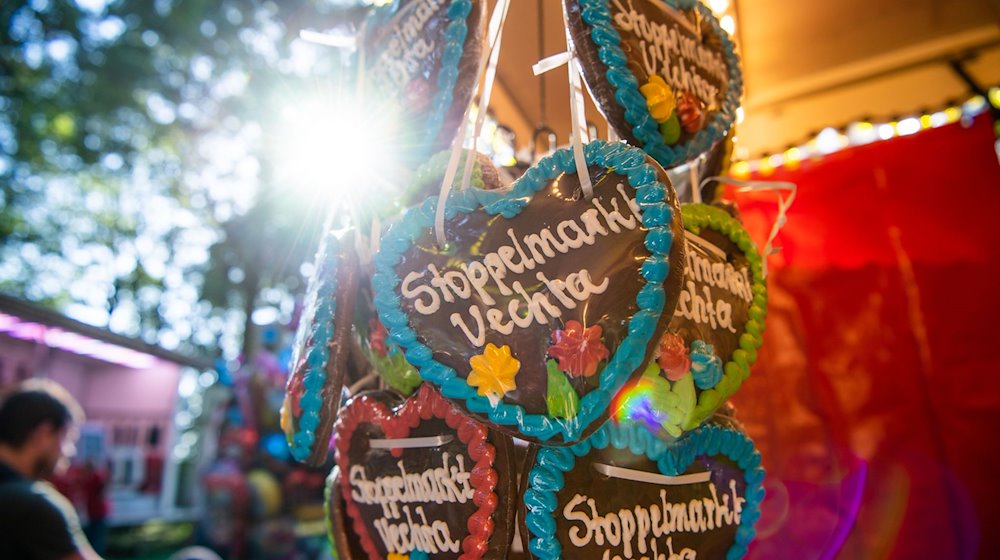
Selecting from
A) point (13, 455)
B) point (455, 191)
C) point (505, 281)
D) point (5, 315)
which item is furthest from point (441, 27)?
point (5, 315)

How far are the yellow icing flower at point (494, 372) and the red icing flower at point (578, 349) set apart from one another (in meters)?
0.05

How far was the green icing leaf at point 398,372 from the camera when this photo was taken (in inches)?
30.6

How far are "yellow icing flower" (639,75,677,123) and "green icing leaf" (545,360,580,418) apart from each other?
38cm

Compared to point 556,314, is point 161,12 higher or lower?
higher

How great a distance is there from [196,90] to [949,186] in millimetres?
8613

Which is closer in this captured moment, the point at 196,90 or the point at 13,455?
the point at 13,455

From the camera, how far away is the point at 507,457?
69 centimetres

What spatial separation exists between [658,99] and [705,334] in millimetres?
305

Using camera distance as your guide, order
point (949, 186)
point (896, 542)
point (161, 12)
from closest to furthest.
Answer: point (896, 542) < point (949, 186) < point (161, 12)

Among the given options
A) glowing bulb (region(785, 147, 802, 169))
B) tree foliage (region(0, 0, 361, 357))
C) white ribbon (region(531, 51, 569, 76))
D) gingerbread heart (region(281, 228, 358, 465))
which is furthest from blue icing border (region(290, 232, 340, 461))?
tree foliage (region(0, 0, 361, 357))

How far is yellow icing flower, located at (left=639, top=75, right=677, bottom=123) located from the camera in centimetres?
76

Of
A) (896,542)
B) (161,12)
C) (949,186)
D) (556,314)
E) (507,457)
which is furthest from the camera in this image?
(161,12)

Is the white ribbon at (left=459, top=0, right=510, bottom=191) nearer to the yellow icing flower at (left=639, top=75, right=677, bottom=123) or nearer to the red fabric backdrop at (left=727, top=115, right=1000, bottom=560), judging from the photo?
the yellow icing flower at (left=639, top=75, right=677, bottom=123)

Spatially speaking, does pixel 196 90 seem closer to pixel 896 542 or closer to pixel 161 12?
pixel 161 12
